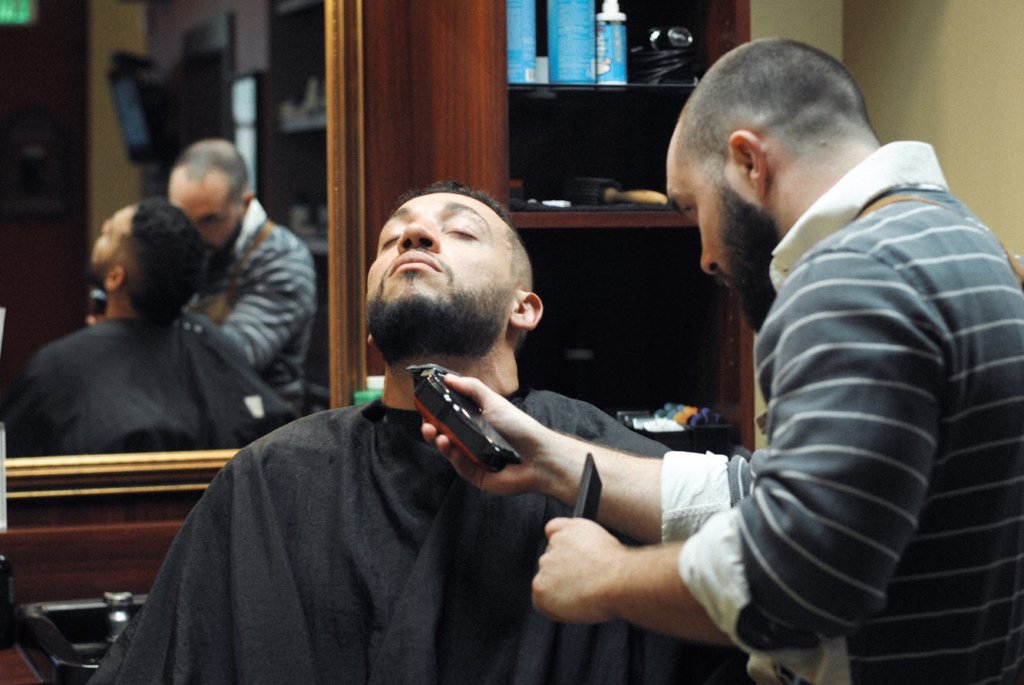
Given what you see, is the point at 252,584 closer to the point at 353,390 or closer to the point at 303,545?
the point at 303,545

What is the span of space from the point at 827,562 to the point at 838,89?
1.95 ft

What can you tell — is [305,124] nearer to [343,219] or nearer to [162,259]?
[343,219]

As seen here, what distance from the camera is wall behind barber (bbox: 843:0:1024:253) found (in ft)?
8.54

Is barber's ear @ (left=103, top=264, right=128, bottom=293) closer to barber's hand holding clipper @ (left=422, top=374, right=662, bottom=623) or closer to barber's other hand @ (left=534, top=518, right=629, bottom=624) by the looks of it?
barber's hand holding clipper @ (left=422, top=374, right=662, bottom=623)

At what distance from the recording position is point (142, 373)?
2.83 meters

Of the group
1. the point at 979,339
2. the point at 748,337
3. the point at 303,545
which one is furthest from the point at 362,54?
the point at 979,339

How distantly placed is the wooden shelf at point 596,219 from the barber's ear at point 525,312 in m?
0.38

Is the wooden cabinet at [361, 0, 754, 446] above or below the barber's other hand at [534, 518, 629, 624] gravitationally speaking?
above

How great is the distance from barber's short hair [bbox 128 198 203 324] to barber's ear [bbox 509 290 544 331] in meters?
0.92

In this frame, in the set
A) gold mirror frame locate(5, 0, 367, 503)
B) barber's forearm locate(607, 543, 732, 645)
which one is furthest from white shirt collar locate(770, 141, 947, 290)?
gold mirror frame locate(5, 0, 367, 503)

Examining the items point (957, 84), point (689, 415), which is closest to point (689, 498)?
point (689, 415)

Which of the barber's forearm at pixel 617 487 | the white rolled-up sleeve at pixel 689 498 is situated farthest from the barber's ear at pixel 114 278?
Result: the white rolled-up sleeve at pixel 689 498

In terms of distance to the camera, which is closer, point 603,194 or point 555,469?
point 555,469

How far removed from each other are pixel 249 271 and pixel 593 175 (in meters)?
0.82
